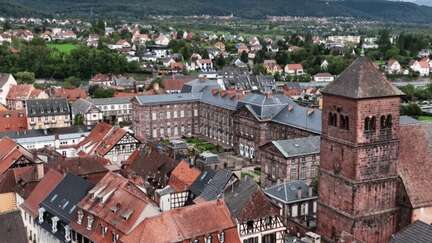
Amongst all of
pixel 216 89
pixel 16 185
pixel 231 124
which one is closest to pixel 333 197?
pixel 16 185

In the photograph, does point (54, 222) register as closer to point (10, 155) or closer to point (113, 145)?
point (10, 155)

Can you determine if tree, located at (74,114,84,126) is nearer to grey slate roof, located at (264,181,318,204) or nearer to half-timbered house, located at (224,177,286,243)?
grey slate roof, located at (264,181,318,204)

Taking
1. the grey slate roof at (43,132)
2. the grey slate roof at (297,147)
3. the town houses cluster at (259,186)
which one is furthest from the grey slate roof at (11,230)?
the grey slate roof at (43,132)

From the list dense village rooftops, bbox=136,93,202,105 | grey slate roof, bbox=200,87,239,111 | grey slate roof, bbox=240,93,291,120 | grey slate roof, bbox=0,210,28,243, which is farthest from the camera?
dense village rooftops, bbox=136,93,202,105

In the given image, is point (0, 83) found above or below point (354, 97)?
below

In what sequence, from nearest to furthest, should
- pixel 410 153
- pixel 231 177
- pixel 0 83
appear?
pixel 410 153 → pixel 231 177 → pixel 0 83

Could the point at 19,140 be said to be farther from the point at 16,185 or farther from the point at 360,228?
the point at 360,228

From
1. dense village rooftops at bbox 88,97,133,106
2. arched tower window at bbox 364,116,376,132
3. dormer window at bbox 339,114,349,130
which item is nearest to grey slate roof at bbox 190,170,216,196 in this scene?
dormer window at bbox 339,114,349,130

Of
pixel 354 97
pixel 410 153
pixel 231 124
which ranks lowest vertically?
pixel 231 124
